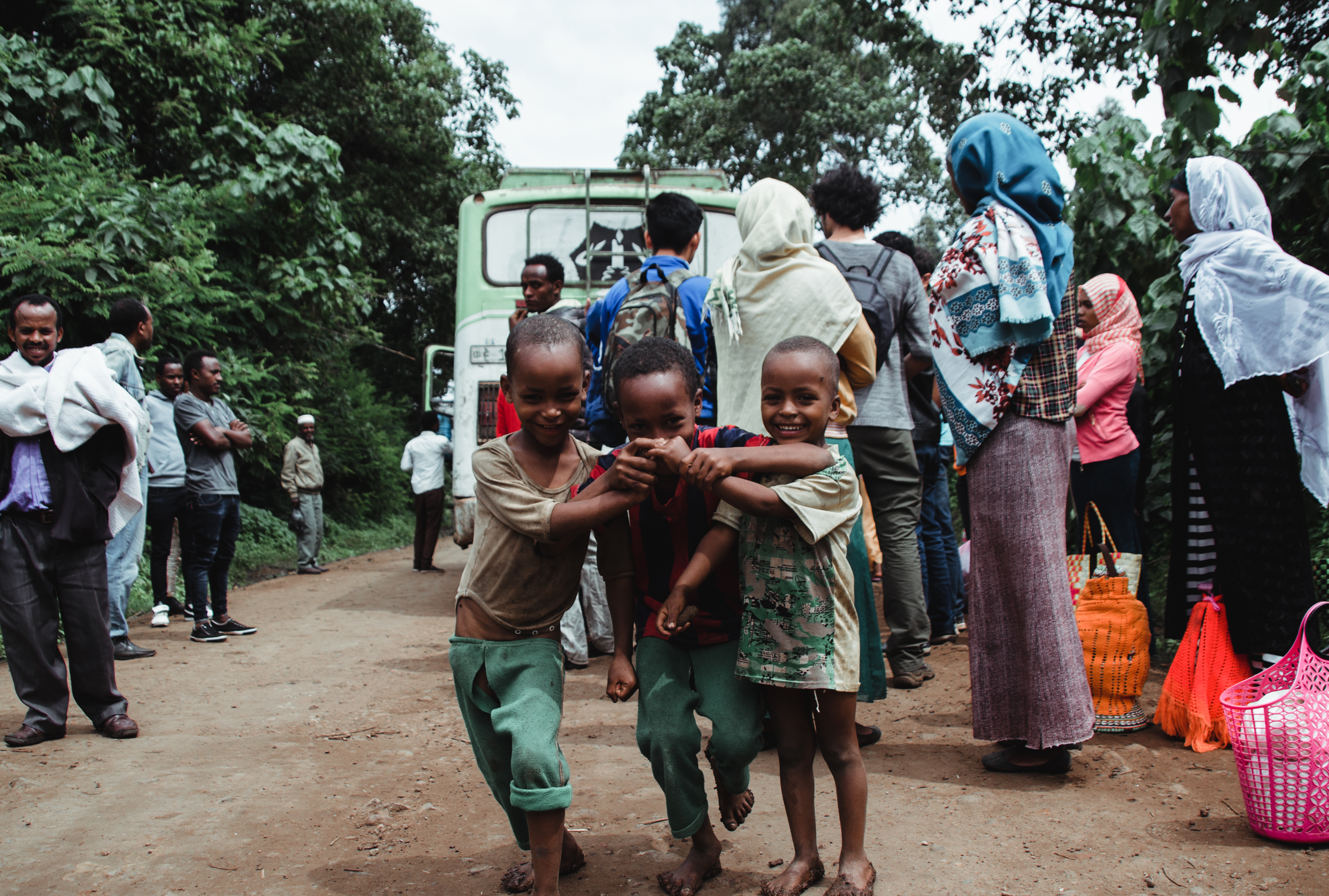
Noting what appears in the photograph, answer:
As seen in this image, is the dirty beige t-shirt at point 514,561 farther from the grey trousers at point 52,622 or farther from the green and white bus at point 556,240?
the green and white bus at point 556,240

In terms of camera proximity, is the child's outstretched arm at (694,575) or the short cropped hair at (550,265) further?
the short cropped hair at (550,265)

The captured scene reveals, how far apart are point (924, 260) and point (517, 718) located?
455 centimetres

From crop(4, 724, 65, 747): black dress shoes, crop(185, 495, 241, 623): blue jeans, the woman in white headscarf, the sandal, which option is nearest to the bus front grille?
crop(185, 495, 241, 623): blue jeans

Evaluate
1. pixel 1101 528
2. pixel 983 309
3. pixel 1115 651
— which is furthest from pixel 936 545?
pixel 983 309

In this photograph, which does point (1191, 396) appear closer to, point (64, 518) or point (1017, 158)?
point (1017, 158)

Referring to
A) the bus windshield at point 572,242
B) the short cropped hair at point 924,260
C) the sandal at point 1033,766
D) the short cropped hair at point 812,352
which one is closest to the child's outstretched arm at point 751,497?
the short cropped hair at point 812,352

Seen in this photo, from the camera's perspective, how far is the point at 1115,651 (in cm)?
365

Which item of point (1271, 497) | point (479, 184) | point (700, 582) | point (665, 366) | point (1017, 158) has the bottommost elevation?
point (700, 582)

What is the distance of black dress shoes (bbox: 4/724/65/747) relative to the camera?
4.02m

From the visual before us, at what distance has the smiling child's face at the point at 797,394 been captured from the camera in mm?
2410

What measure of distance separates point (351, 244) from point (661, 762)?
37.2 ft

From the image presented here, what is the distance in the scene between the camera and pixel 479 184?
21.1 meters

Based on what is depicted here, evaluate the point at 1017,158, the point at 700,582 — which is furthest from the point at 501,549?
the point at 1017,158

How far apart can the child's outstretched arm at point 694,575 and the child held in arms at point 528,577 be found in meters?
0.21
